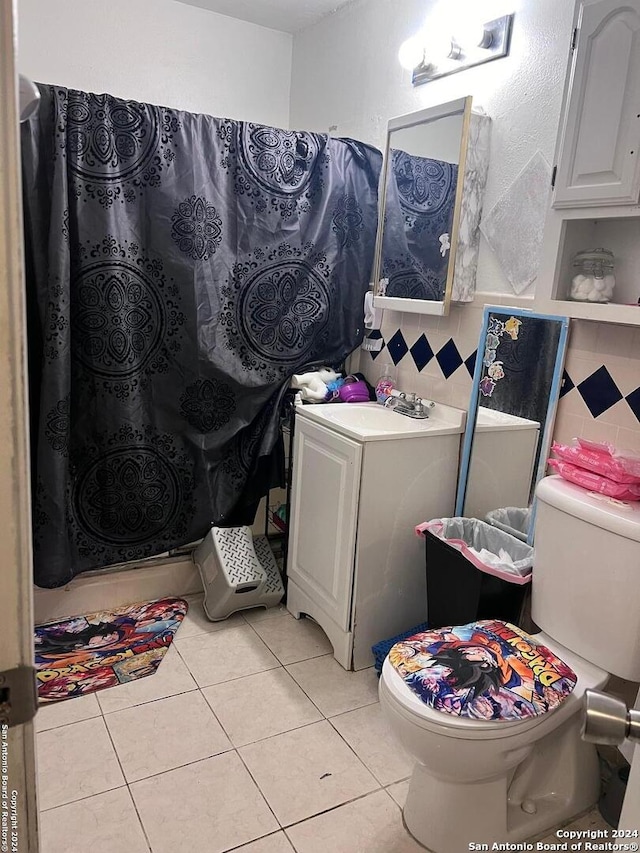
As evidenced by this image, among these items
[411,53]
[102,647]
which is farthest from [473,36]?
[102,647]

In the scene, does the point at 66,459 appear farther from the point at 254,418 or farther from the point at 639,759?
the point at 639,759

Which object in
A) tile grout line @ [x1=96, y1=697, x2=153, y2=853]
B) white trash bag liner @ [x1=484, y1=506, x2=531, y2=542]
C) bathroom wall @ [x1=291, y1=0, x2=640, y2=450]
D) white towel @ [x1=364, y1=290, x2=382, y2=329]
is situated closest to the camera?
tile grout line @ [x1=96, y1=697, x2=153, y2=853]

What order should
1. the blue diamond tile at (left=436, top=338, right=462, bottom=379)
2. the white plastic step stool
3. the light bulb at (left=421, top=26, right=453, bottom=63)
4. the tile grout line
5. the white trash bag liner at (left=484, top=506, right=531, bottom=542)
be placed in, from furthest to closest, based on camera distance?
the white plastic step stool
the blue diamond tile at (left=436, top=338, right=462, bottom=379)
the light bulb at (left=421, top=26, right=453, bottom=63)
the white trash bag liner at (left=484, top=506, right=531, bottom=542)
the tile grout line

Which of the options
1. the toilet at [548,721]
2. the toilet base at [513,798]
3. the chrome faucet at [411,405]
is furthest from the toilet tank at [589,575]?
the chrome faucet at [411,405]

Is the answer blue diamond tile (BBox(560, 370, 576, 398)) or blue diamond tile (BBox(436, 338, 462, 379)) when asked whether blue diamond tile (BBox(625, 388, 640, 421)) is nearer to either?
blue diamond tile (BBox(560, 370, 576, 398))

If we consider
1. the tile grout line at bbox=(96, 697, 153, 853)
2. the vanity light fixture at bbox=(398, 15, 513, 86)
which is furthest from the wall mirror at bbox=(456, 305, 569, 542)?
the tile grout line at bbox=(96, 697, 153, 853)

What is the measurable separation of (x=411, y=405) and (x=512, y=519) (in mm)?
592

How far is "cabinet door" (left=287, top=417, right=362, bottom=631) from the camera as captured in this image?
2.19m

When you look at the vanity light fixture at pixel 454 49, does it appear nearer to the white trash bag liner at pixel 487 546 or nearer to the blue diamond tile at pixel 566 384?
the blue diamond tile at pixel 566 384

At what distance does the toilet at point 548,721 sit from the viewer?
1451mm

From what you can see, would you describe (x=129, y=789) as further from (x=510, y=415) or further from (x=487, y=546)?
(x=510, y=415)

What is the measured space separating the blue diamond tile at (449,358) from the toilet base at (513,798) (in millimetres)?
1233

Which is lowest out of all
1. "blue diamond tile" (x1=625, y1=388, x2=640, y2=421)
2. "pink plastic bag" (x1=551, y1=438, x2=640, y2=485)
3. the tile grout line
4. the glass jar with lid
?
the tile grout line

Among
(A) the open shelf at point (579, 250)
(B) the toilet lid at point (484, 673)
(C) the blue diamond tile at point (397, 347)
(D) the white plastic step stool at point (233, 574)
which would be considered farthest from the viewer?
(C) the blue diamond tile at point (397, 347)
